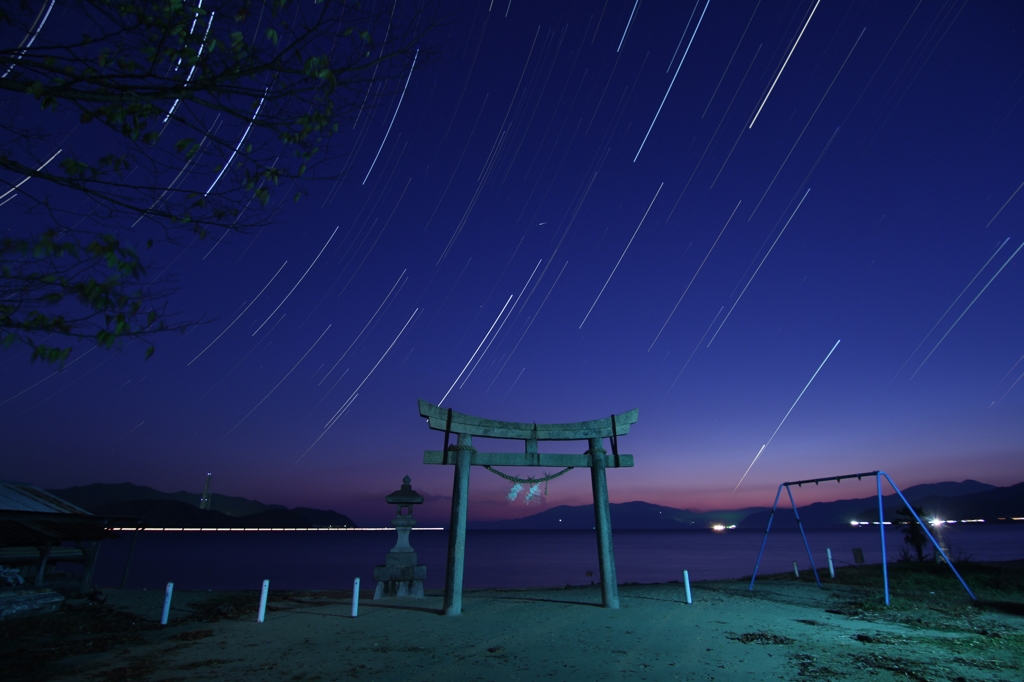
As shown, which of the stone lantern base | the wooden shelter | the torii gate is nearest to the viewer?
the torii gate

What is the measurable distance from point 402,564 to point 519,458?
5.48 meters

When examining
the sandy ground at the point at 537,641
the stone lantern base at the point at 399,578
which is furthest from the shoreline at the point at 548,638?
the stone lantern base at the point at 399,578

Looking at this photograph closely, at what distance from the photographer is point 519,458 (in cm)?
1287

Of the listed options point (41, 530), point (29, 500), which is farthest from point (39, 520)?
point (29, 500)

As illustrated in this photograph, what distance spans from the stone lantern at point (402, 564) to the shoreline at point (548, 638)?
499mm

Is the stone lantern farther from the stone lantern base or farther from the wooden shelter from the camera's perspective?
the wooden shelter

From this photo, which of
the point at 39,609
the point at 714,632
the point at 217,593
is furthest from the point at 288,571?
the point at 714,632

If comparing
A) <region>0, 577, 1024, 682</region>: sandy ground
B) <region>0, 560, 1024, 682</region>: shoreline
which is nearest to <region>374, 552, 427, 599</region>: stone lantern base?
<region>0, 560, 1024, 682</region>: shoreline

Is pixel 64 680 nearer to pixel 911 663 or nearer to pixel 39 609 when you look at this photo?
pixel 39 609

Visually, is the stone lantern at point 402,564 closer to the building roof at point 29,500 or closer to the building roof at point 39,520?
the building roof at point 39,520

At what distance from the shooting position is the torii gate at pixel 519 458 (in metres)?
12.0

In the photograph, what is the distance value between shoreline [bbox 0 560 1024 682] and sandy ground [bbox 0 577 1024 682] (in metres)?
0.04

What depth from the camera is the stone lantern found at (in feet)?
48.4

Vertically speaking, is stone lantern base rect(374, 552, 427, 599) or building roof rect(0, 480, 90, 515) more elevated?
building roof rect(0, 480, 90, 515)
